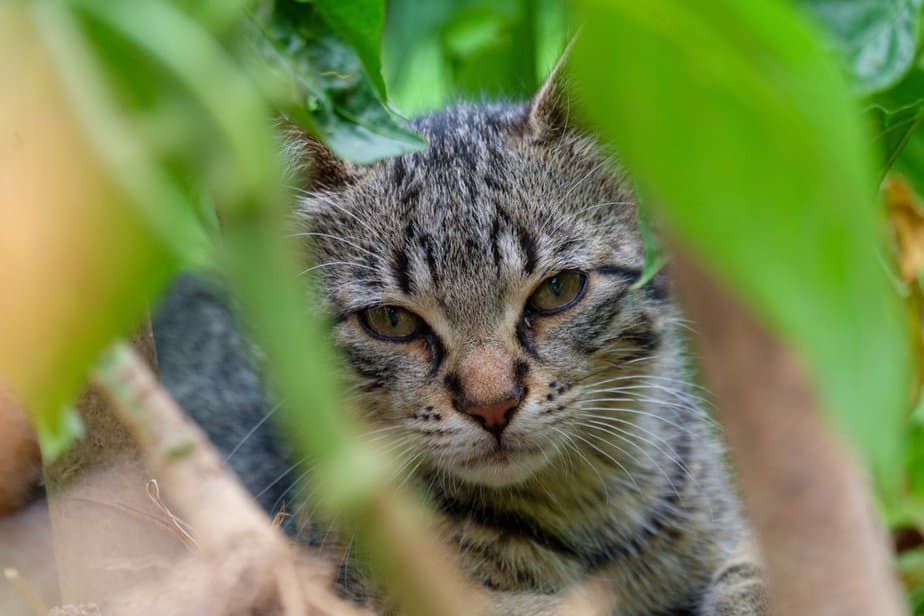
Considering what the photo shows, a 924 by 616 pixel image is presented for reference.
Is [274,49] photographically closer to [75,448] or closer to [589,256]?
[75,448]

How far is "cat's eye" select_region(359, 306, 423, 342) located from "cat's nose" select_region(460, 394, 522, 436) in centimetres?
22

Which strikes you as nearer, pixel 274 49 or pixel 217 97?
pixel 217 97

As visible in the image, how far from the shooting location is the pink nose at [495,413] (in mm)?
1630

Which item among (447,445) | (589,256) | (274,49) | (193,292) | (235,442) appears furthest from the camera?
(193,292)

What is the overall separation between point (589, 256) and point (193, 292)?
5.05 ft

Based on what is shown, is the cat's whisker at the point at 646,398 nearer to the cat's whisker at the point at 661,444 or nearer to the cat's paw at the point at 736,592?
the cat's whisker at the point at 661,444

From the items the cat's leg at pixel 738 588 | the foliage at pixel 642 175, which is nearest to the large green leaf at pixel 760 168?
the foliage at pixel 642 175

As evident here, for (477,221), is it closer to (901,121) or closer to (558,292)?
(558,292)

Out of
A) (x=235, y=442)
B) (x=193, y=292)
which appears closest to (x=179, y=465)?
(x=235, y=442)

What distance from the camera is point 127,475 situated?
1.52 metres

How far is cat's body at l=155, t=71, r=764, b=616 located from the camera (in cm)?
171

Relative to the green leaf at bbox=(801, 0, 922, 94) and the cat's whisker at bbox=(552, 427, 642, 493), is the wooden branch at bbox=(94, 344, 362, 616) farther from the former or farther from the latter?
the green leaf at bbox=(801, 0, 922, 94)

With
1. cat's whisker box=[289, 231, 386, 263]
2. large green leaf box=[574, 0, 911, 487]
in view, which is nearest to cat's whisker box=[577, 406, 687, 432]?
cat's whisker box=[289, 231, 386, 263]

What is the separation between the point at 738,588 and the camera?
1.87 metres
